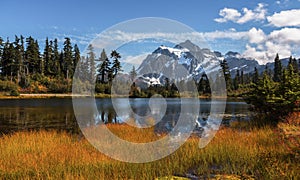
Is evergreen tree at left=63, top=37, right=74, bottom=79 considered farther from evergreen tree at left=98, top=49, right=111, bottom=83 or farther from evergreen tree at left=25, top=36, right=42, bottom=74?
evergreen tree at left=98, top=49, right=111, bottom=83

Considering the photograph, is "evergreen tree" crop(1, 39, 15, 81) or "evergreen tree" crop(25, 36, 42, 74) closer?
"evergreen tree" crop(1, 39, 15, 81)

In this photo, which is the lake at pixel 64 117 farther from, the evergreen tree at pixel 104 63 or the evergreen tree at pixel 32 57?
the evergreen tree at pixel 32 57

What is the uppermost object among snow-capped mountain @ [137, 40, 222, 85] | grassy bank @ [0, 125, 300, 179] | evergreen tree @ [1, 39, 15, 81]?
evergreen tree @ [1, 39, 15, 81]

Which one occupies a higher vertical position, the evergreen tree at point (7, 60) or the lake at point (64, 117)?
the evergreen tree at point (7, 60)

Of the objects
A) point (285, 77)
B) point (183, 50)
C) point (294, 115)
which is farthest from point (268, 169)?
point (285, 77)

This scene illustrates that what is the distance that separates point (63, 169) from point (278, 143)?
7.34 m

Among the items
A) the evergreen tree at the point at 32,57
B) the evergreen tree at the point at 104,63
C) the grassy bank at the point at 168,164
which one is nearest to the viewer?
the grassy bank at the point at 168,164

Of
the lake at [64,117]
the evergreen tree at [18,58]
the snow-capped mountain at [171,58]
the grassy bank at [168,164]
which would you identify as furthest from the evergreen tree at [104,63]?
the evergreen tree at [18,58]

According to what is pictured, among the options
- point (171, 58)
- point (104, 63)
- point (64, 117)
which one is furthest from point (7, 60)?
point (171, 58)

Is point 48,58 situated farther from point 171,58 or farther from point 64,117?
point 171,58

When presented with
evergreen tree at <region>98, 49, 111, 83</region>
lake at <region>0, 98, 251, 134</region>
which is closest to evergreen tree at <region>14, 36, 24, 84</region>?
lake at <region>0, 98, 251, 134</region>

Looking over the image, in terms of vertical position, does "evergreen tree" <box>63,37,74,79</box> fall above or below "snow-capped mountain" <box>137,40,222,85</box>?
above

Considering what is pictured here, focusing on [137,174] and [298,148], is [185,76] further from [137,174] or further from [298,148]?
[137,174]

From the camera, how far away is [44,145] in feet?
33.9
